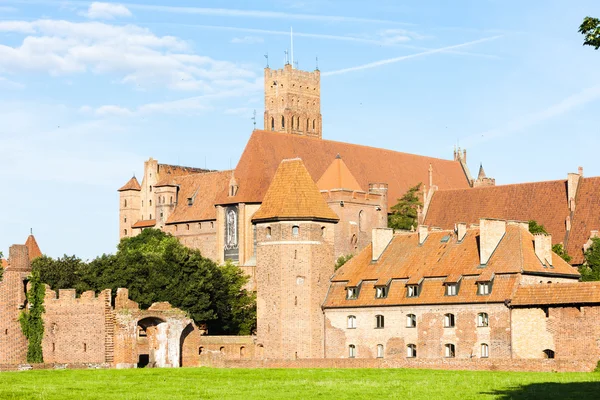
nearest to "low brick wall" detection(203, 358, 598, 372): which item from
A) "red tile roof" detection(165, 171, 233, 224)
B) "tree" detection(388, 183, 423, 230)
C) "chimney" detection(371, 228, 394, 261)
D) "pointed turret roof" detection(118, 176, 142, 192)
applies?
"chimney" detection(371, 228, 394, 261)

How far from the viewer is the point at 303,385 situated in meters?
45.9

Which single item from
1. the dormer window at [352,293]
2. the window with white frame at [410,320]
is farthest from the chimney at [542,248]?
the dormer window at [352,293]

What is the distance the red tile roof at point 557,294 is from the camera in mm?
58688

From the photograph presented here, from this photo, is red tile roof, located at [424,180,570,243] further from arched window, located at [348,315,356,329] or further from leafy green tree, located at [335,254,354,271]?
arched window, located at [348,315,356,329]

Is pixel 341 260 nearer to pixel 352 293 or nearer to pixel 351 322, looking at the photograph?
pixel 352 293

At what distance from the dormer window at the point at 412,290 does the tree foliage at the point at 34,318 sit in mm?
19958

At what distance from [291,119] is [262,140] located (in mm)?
41238

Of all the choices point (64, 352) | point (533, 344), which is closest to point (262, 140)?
point (64, 352)

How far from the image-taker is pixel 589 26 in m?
29.4

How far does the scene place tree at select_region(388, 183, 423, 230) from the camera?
107 m

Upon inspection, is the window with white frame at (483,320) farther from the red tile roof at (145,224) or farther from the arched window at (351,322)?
the red tile roof at (145,224)

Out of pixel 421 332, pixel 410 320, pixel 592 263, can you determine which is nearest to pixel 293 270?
pixel 410 320

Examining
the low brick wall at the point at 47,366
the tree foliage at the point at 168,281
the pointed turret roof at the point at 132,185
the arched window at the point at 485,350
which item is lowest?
the low brick wall at the point at 47,366

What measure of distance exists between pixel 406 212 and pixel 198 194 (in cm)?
2742
